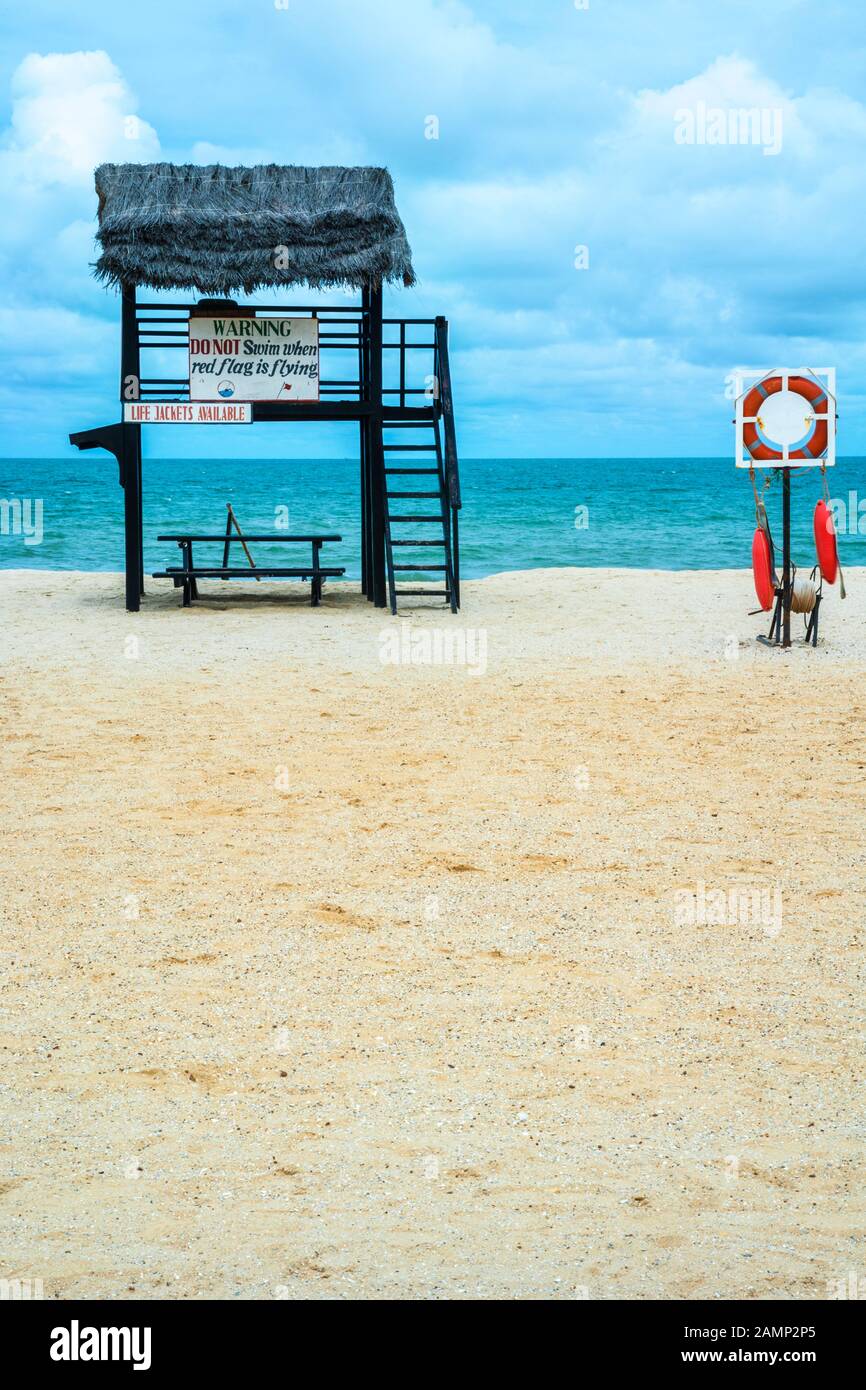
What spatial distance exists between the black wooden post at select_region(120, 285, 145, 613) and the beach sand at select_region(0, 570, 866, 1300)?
5.53 metres

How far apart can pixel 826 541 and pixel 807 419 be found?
3.74 ft

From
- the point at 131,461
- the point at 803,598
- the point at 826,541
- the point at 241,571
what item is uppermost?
the point at 131,461

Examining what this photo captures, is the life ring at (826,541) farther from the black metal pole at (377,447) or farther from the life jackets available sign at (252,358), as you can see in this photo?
the life jackets available sign at (252,358)

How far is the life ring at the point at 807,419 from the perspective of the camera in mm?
11398

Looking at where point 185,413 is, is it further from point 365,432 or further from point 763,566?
point 763,566

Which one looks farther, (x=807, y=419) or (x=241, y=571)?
(x=241, y=571)

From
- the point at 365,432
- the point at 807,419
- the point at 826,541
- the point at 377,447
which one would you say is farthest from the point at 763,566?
the point at 365,432

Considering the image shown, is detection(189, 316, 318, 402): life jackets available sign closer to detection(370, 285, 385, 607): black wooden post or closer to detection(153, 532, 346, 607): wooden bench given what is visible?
detection(370, 285, 385, 607): black wooden post

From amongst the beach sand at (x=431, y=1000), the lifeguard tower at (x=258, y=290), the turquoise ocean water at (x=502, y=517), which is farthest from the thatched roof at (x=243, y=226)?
the beach sand at (x=431, y=1000)

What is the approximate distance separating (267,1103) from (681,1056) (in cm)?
129

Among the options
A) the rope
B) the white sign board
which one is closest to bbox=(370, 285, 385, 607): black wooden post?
the white sign board

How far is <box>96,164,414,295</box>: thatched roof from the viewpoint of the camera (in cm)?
1348

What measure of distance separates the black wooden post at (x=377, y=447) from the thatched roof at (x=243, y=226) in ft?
2.07

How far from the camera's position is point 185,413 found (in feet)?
45.8
